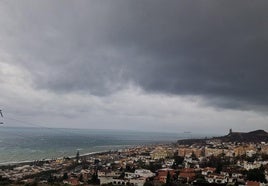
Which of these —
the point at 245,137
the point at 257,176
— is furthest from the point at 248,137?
the point at 257,176

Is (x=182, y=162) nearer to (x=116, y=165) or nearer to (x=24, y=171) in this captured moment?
(x=116, y=165)

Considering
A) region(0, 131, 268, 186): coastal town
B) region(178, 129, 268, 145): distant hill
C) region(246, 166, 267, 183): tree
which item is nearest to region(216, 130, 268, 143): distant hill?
region(178, 129, 268, 145): distant hill

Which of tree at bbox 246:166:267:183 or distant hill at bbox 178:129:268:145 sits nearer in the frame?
tree at bbox 246:166:267:183

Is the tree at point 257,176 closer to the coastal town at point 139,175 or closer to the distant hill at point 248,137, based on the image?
the coastal town at point 139,175

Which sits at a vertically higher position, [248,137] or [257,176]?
[248,137]

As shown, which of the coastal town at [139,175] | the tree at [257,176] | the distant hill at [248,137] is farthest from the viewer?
the distant hill at [248,137]

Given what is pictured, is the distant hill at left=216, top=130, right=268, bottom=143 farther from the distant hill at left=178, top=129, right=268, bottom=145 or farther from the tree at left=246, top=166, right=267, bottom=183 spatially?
the tree at left=246, top=166, right=267, bottom=183

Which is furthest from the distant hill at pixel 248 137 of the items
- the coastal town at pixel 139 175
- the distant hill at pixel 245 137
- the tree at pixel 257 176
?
the tree at pixel 257 176

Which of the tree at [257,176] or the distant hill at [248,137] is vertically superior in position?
the distant hill at [248,137]

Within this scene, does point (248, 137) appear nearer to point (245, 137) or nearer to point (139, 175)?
point (245, 137)

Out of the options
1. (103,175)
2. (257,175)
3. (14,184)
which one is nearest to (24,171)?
(103,175)

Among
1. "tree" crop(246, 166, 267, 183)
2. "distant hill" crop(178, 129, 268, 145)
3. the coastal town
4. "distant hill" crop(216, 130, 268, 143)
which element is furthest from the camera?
"distant hill" crop(216, 130, 268, 143)
